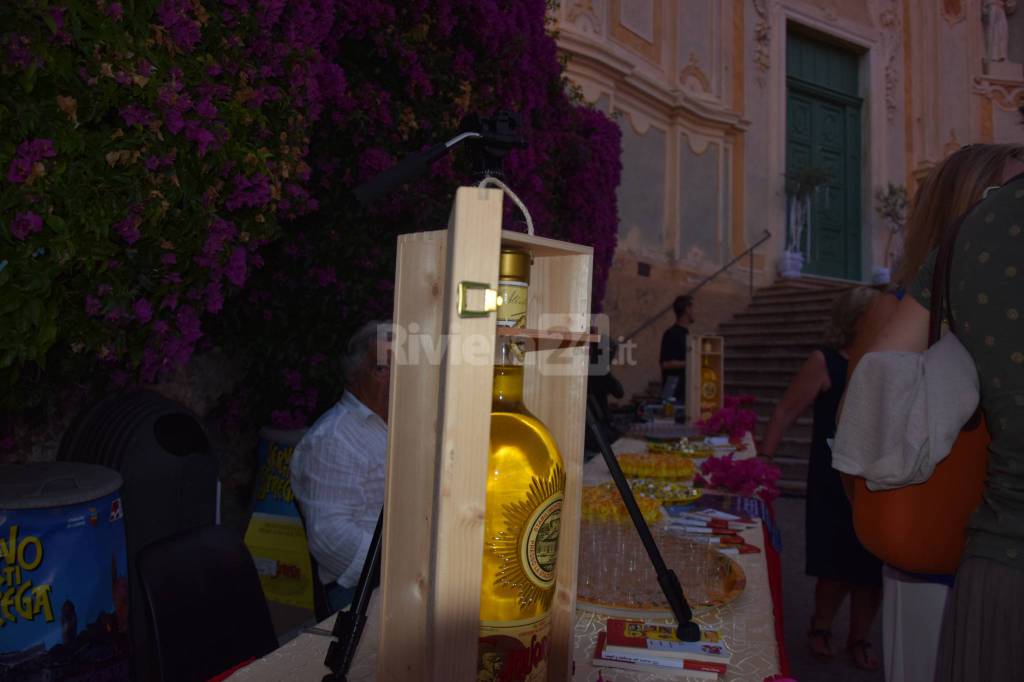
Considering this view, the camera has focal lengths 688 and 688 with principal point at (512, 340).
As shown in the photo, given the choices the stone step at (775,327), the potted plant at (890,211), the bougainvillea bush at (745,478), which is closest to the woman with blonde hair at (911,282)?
the bougainvillea bush at (745,478)

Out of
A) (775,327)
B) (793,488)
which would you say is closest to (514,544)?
(793,488)

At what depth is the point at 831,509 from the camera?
3617 millimetres

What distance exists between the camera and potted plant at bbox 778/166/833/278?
1332cm

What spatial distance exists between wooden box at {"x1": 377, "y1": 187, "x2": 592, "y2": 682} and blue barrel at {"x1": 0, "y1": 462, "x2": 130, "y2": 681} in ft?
5.31

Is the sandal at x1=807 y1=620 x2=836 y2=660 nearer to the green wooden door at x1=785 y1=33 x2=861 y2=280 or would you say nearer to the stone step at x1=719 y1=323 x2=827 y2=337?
the stone step at x1=719 y1=323 x2=827 y2=337

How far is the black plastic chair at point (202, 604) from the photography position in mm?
1655

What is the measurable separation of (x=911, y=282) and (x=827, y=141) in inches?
595

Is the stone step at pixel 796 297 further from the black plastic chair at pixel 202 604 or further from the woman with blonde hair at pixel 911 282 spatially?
the black plastic chair at pixel 202 604

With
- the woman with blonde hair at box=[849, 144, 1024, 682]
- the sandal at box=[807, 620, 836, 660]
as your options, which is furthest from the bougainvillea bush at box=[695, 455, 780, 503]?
the sandal at box=[807, 620, 836, 660]

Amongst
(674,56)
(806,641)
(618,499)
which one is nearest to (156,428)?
(618,499)

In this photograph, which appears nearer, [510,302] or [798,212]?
[510,302]

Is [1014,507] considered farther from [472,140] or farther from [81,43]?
[81,43]

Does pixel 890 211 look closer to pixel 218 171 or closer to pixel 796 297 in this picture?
pixel 796 297

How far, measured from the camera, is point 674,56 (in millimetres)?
11828
